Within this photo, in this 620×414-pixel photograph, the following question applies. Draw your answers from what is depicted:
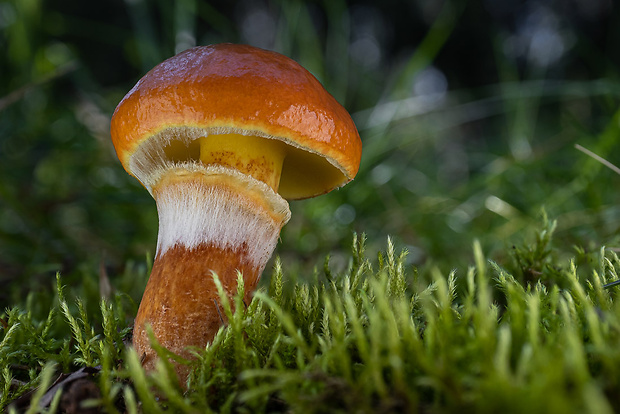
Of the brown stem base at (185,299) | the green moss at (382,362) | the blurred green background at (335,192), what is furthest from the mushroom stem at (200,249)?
the blurred green background at (335,192)

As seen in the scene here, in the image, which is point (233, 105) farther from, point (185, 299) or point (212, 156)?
point (185, 299)

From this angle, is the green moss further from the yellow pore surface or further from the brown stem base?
the yellow pore surface

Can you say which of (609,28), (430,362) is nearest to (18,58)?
(430,362)

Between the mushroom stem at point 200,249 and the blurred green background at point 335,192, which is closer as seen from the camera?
the mushroom stem at point 200,249

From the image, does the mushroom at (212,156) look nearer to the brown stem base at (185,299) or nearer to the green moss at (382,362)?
the brown stem base at (185,299)

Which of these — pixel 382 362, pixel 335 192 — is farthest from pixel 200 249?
pixel 335 192

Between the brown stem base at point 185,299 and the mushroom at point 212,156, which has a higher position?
the mushroom at point 212,156

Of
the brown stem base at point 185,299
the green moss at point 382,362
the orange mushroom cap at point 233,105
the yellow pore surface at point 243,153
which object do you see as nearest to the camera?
the green moss at point 382,362

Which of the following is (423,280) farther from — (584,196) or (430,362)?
(584,196)
